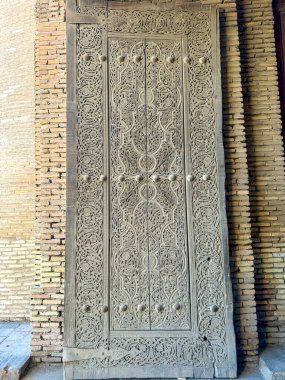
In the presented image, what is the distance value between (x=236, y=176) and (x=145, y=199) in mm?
932

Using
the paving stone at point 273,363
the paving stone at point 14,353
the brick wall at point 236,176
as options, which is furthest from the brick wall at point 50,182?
the paving stone at point 273,363

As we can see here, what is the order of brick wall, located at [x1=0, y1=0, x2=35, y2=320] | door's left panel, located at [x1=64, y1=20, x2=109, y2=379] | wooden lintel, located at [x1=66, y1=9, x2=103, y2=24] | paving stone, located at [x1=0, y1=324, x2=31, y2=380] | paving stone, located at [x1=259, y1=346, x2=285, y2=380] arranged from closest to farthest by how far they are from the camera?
paving stone, located at [x1=259, y1=346, x2=285, y2=380] < paving stone, located at [x1=0, y1=324, x2=31, y2=380] < door's left panel, located at [x1=64, y1=20, x2=109, y2=379] < wooden lintel, located at [x1=66, y1=9, x2=103, y2=24] < brick wall, located at [x1=0, y1=0, x2=35, y2=320]

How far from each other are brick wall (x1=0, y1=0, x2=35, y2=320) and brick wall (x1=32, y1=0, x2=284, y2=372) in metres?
1.45

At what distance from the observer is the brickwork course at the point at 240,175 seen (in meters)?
3.18

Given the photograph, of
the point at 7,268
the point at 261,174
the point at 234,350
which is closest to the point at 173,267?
the point at 234,350

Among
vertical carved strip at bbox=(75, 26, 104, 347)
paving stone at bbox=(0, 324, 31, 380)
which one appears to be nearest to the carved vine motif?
vertical carved strip at bbox=(75, 26, 104, 347)

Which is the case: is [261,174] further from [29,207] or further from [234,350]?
[29,207]

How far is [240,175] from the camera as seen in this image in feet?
10.8

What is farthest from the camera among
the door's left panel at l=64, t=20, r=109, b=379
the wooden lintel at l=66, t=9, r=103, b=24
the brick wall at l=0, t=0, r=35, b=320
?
the brick wall at l=0, t=0, r=35, b=320

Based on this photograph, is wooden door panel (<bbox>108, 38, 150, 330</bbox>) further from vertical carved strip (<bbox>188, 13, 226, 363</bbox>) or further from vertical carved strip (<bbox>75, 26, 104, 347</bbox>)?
vertical carved strip (<bbox>188, 13, 226, 363</bbox>)

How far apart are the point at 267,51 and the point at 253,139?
102 cm

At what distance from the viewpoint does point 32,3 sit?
5480 millimetres

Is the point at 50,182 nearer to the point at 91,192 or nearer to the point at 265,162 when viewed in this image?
the point at 91,192

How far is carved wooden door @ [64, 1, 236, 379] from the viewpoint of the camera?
2.95 meters
